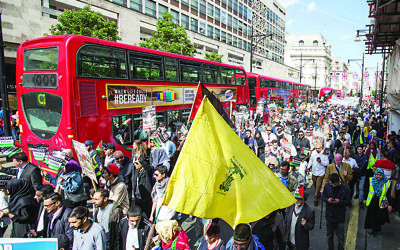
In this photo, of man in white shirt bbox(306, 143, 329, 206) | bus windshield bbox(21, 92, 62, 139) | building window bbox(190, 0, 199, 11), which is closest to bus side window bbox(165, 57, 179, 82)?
bus windshield bbox(21, 92, 62, 139)

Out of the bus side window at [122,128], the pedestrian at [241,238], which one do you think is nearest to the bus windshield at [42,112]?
the bus side window at [122,128]

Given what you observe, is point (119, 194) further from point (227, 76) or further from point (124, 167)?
point (227, 76)

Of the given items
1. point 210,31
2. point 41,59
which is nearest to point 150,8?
point 210,31

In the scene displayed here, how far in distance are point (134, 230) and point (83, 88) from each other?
519 cm

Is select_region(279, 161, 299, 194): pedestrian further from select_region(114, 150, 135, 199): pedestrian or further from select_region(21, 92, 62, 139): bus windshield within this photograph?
select_region(21, 92, 62, 139): bus windshield

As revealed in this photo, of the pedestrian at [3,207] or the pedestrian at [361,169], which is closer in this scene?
the pedestrian at [3,207]

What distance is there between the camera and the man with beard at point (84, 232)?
129 inches

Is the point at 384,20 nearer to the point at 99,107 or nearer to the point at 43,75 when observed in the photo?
the point at 99,107

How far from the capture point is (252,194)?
122 inches

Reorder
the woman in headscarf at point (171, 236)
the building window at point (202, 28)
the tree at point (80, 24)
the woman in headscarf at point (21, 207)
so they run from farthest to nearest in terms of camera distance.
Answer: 1. the building window at point (202, 28)
2. the tree at point (80, 24)
3. the woman in headscarf at point (21, 207)
4. the woman in headscarf at point (171, 236)

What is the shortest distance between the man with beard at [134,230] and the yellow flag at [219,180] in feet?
3.00

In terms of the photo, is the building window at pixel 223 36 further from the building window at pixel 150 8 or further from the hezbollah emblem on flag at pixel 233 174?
the hezbollah emblem on flag at pixel 233 174

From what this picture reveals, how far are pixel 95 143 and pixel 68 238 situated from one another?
4654mm

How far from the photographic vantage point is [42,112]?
771 centimetres
